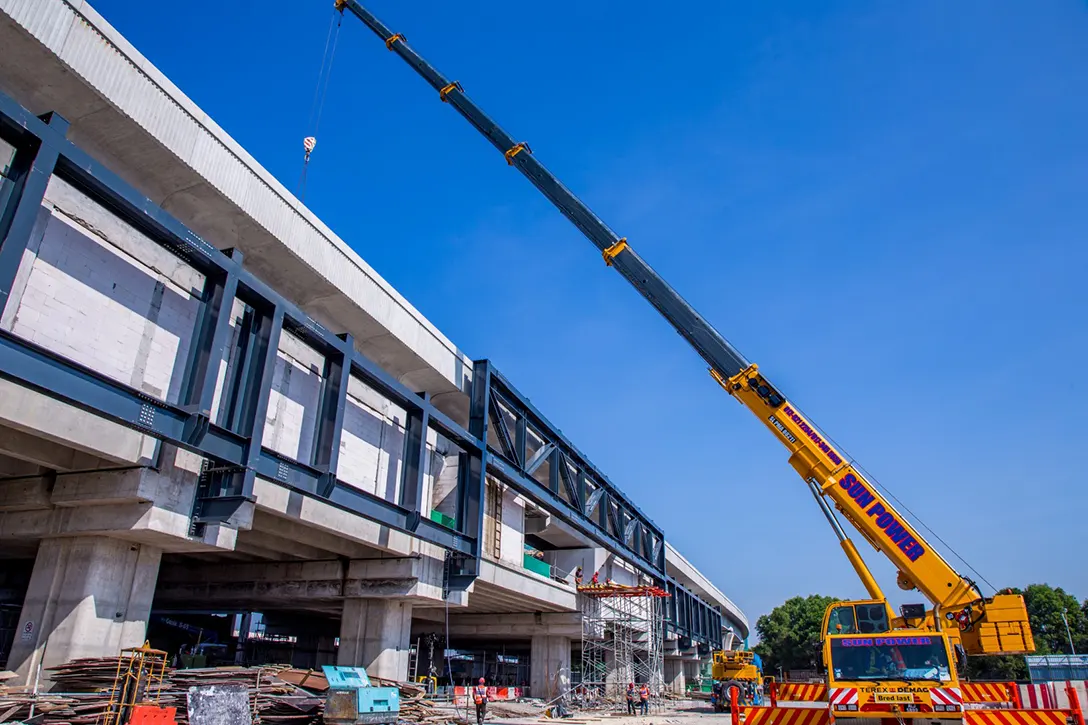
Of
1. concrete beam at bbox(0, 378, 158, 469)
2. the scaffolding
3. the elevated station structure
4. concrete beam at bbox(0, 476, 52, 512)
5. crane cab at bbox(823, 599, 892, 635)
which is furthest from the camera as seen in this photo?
the scaffolding

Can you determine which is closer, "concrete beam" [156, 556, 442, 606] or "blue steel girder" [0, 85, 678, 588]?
"blue steel girder" [0, 85, 678, 588]

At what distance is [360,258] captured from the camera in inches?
810

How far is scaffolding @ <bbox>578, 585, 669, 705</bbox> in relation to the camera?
34844 millimetres

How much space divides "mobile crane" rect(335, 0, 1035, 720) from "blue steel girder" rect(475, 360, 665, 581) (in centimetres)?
745

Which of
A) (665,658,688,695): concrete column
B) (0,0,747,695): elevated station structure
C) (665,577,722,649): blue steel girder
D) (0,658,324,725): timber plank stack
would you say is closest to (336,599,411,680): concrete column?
(0,0,747,695): elevated station structure

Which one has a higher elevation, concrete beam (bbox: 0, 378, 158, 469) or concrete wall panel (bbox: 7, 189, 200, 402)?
concrete wall panel (bbox: 7, 189, 200, 402)

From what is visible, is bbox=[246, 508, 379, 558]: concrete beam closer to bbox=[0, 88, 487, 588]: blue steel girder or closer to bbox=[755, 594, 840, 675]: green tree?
bbox=[0, 88, 487, 588]: blue steel girder

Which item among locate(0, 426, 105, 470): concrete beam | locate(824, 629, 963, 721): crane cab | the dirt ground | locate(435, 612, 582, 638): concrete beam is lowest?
the dirt ground

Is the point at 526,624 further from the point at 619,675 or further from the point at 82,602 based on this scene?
the point at 82,602

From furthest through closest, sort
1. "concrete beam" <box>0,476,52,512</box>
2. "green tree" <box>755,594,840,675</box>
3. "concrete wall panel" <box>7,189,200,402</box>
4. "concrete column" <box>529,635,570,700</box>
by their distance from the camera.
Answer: "green tree" <box>755,594,840,675</box> → "concrete column" <box>529,635,570,700</box> → "concrete beam" <box>0,476,52,512</box> → "concrete wall panel" <box>7,189,200,402</box>

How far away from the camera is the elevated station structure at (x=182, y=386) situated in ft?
40.6

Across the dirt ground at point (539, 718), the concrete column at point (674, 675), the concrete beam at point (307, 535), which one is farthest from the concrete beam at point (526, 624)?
the concrete column at point (674, 675)

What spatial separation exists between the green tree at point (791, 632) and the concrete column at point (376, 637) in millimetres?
93190

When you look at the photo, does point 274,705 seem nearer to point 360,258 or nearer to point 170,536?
point 170,536
